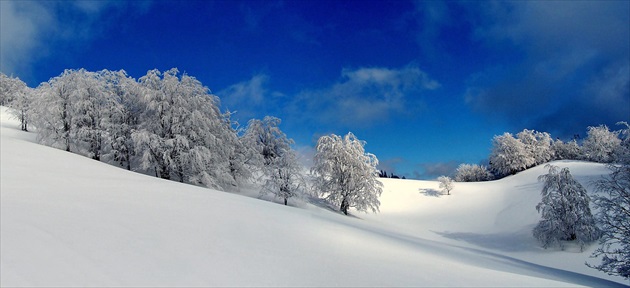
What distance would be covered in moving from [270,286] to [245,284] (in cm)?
46

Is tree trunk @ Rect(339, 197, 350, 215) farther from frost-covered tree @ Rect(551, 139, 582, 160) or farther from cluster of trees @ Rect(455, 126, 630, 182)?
frost-covered tree @ Rect(551, 139, 582, 160)

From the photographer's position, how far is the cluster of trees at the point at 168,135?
93.7 feet

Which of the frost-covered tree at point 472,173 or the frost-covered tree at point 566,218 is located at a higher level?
the frost-covered tree at point 472,173

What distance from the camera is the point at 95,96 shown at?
30734 millimetres

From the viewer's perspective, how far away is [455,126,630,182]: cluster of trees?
2621 inches

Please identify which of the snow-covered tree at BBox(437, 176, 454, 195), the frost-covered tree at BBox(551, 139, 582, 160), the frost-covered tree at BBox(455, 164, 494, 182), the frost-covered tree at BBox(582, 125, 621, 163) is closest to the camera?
the snow-covered tree at BBox(437, 176, 454, 195)

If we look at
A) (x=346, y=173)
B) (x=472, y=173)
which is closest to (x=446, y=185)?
(x=346, y=173)

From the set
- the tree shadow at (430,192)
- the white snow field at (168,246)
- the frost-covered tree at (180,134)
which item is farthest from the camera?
the tree shadow at (430,192)

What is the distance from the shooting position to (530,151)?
69188 millimetres

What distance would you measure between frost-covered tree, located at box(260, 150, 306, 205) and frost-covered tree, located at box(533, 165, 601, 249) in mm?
21260

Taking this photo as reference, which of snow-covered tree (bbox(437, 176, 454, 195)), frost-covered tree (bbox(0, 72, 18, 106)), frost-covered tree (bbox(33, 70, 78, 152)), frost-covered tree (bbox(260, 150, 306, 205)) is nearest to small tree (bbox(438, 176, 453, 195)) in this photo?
snow-covered tree (bbox(437, 176, 454, 195))

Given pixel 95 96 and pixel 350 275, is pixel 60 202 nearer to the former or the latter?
pixel 350 275

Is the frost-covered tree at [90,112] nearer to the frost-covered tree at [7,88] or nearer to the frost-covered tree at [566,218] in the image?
the frost-covered tree at [566,218]

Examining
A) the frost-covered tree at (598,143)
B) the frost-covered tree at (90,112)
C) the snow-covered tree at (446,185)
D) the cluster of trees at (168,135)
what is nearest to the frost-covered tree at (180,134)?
the cluster of trees at (168,135)
